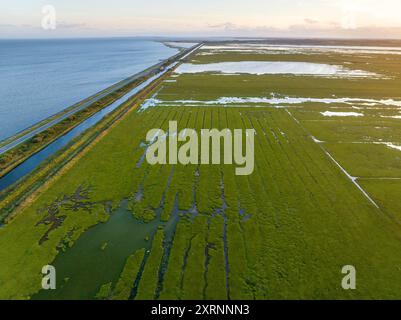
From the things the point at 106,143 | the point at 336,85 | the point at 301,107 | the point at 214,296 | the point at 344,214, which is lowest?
the point at 214,296

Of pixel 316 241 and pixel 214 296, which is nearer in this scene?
pixel 214 296

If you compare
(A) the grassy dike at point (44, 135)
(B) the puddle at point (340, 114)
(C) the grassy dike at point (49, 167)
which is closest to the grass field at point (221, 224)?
(C) the grassy dike at point (49, 167)

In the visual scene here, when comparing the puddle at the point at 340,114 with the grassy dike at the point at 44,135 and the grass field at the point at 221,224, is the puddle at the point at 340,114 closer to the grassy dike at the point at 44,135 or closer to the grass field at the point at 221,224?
the grass field at the point at 221,224

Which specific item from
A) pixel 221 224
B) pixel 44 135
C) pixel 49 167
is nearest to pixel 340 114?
pixel 221 224

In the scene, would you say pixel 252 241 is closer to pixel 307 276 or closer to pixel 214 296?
pixel 307 276

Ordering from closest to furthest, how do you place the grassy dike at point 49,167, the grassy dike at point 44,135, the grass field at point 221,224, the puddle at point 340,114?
the grass field at point 221,224 → the grassy dike at point 49,167 → the grassy dike at point 44,135 → the puddle at point 340,114

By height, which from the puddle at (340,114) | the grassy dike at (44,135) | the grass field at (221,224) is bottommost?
the grass field at (221,224)

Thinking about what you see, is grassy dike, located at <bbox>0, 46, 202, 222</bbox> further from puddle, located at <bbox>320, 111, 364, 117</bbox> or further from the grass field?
puddle, located at <bbox>320, 111, 364, 117</bbox>

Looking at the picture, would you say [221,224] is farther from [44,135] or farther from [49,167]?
[44,135]

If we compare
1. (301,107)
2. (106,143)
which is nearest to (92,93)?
(106,143)
